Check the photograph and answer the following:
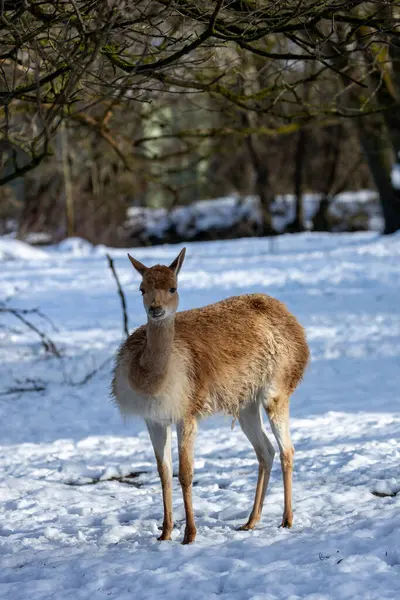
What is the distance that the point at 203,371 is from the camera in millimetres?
5477

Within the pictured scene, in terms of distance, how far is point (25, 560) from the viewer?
5.07 meters

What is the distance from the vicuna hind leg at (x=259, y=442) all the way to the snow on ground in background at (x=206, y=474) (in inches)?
7.2

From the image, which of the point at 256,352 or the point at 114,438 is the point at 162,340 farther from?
the point at 114,438

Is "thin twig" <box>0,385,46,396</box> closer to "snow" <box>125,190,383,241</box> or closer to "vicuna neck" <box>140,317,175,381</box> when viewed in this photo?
"vicuna neck" <box>140,317,175,381</box>

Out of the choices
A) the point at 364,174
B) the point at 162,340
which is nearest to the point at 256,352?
the point at 162,340

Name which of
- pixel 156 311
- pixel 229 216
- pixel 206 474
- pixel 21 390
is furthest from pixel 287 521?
pixel 229 216

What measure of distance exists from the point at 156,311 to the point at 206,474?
7.87 feet

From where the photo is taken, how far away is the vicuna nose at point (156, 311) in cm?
504

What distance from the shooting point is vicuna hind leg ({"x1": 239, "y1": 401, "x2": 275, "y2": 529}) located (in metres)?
5.83

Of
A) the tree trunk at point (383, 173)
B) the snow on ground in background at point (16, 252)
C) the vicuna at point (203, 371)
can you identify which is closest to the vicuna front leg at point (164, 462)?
the vicuna at point (203, 371)

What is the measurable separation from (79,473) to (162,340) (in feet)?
8.13

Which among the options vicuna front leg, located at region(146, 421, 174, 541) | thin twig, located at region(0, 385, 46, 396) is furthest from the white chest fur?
thin twig, located at region(0, 385, 46, 396)

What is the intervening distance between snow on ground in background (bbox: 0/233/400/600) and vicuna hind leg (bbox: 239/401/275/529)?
7.2 inches

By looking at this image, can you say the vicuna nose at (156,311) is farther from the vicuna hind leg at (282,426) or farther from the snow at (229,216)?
A: the snow at (229,216)
